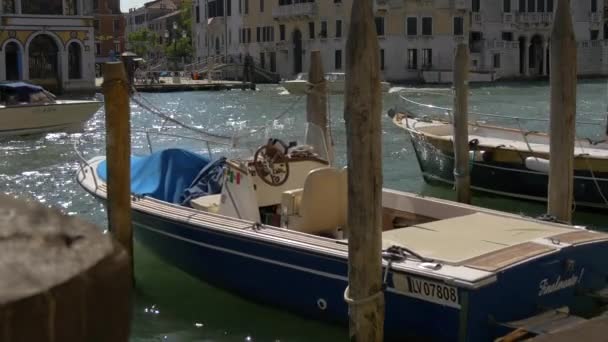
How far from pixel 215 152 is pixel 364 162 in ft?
36.8

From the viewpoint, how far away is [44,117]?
70.3 ft

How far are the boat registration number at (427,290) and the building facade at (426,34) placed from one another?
42.9 m

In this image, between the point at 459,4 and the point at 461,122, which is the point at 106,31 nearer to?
the point at 459,4

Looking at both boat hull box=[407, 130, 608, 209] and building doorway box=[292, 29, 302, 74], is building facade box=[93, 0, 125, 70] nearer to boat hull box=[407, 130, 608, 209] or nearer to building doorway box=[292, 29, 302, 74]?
building doorway box=[292, 29, 302, 74]

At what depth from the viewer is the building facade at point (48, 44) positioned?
1512 inches

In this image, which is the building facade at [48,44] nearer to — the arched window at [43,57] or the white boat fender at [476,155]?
the arched window at [43,57]

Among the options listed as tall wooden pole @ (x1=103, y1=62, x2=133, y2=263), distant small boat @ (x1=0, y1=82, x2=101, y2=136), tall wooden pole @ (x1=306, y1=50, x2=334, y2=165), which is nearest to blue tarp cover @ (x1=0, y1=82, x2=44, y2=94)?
distant small boat @ (x1=0, y1=82, x2=101, y2=136)

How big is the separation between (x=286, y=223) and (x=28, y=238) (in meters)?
6.37

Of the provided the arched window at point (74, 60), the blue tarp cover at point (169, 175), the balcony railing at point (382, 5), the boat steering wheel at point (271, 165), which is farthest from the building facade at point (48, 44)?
the boat steering wheel at point (271, 165)

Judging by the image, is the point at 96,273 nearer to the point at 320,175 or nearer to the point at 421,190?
the point at 320,175

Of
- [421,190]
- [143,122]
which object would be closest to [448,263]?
[421,190]

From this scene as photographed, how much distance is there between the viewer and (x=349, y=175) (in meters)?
5.27

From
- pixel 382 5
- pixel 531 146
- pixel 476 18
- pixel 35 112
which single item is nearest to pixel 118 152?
pixel 531 146

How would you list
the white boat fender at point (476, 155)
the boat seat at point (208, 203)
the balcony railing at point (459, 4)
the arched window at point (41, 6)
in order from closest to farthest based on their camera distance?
1. the boat seat at point (208, 203)
2. the white boat fender at point (476, 155)
3. the arched window at point (41, 6)
4. the balcony railing at point (459, 4)
